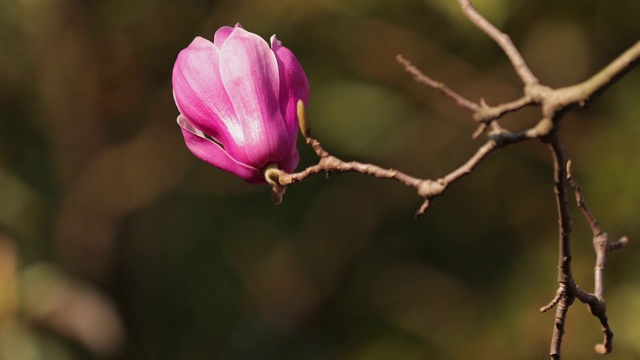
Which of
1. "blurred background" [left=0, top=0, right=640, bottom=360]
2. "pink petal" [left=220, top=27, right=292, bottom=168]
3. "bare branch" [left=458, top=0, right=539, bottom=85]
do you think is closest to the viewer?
"bare branch" [left=458, top=0, right=539, bottom=85]

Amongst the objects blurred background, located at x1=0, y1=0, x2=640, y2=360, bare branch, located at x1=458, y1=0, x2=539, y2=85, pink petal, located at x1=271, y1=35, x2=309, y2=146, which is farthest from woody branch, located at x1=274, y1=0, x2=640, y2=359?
blurred background, located at x1=0, y1=0, x2=640, y2=360

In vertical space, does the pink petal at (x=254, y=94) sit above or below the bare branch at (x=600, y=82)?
above

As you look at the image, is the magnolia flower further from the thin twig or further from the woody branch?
the thin twig

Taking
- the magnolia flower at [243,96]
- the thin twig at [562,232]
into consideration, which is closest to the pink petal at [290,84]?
the magnolia flower at [243,96]

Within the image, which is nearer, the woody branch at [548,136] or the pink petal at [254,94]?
the woody branch at [548,136]

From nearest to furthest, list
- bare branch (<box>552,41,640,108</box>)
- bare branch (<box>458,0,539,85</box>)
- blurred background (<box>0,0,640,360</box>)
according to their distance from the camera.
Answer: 1. bare branch (<box>552,41,640,108</box>)
2. bare branch (<box>458,0,539,85</box>)
3. blurred background (<box>0,0,640,360</box>)

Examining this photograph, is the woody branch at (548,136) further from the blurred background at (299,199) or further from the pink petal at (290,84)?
the blurred background at (299,199)

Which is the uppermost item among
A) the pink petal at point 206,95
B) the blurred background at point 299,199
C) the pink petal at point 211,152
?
the blurred background at point 299,199
